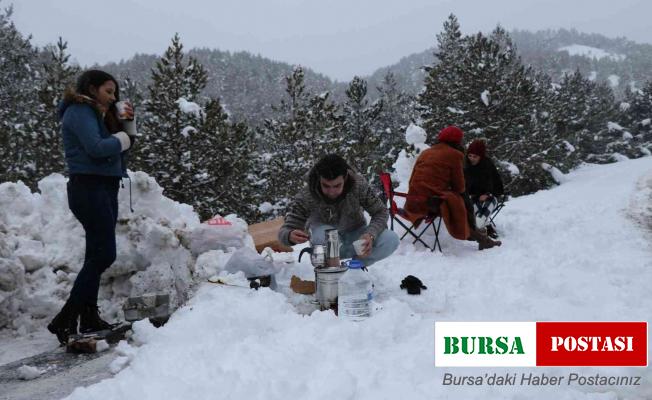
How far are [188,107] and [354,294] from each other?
1280 centimetres

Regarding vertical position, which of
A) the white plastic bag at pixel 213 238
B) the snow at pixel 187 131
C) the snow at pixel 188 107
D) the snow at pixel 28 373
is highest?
the snow at pixel 188 107

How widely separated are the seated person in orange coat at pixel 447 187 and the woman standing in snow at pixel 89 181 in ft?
11.8

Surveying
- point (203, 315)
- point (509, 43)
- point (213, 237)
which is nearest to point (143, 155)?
point (213, 237)

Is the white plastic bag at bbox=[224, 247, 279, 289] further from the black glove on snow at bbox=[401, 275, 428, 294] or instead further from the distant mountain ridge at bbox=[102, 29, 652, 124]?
the distant mountain ridge at bbox=[102, 29, 652, 124]

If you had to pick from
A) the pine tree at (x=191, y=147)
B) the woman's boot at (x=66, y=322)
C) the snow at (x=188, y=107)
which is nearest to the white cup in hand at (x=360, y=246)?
the woman's boot at (x=66, y=322)

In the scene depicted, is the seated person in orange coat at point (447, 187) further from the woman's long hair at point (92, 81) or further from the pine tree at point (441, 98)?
the pine tree at point (441, 98)

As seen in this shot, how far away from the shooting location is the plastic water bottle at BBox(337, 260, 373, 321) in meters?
3.02

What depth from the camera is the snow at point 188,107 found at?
48.4 feet

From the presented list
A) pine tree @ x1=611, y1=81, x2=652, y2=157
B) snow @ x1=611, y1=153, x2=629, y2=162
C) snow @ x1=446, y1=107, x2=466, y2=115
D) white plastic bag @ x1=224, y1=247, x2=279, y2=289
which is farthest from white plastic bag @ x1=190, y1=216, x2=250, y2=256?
pine tree @ x1=611, y1=81, x2=652, y2=157

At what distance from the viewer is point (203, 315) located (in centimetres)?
307

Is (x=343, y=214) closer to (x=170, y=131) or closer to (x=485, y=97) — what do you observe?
(x=170, y=131)

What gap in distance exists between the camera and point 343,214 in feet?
13.8

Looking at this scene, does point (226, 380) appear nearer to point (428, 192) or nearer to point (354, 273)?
point (354, 273)

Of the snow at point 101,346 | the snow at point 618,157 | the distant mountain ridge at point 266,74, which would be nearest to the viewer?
the snow at point 101,346
